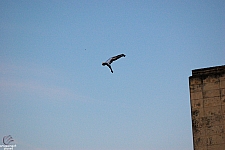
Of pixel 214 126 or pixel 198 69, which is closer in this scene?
pixel 214 126

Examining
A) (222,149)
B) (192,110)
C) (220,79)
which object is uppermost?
(220,79)

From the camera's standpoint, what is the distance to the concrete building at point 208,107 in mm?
34781

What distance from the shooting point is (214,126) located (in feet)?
115

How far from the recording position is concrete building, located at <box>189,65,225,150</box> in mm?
34781

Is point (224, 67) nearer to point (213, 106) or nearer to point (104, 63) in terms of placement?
point (213, 106)

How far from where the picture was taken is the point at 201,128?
3538 centimetres

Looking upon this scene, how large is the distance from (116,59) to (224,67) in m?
8.87

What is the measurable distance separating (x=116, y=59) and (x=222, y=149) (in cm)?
1105

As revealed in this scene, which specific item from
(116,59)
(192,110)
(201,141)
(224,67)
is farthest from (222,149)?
(116,59)

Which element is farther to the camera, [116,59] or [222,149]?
[116,59]

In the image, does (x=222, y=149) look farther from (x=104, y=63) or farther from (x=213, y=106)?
(x=104, y=63)

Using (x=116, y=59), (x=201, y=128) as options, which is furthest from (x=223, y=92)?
(x=116, y=59)

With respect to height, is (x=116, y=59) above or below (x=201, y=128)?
above

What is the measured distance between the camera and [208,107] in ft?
118
